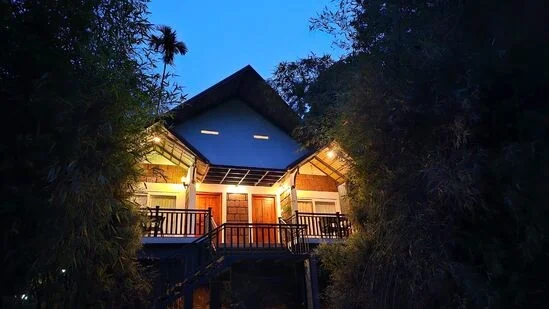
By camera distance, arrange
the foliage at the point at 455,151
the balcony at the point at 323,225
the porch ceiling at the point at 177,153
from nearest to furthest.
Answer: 1. the foliage at the point at 455,151
2. the porch ceiling at the point at 177,153
3. the balcony at the point at 323,225

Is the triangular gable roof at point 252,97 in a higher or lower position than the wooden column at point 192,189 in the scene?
higher

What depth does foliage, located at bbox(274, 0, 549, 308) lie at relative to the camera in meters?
3.37

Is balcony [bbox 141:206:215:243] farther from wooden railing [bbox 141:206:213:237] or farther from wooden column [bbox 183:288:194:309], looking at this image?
wooden column [bbox 183:288:194:309]

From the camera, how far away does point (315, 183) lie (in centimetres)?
1247

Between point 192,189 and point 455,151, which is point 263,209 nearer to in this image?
point 192,189

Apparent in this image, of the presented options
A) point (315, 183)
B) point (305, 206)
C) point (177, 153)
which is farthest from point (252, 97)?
point (305, 206)

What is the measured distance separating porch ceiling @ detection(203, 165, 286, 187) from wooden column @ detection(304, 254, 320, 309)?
10.6 ft

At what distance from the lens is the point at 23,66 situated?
3.32 meters

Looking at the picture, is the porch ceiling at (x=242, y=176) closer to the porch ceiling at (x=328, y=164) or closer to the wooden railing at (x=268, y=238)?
the porch ceiling at (x=328, y=164)

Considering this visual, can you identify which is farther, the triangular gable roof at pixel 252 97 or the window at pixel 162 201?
the triangular gable roof at pixel 252 97

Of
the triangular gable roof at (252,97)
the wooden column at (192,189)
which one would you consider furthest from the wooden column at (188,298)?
the triangular gable roof at (252,97)

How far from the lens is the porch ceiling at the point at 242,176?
11.0 metres

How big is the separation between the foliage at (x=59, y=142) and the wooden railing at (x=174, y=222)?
191 inches

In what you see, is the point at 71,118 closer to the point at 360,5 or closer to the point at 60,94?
the point at 60,94
